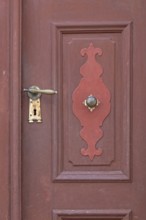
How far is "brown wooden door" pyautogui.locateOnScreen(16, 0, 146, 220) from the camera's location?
2.39 meters

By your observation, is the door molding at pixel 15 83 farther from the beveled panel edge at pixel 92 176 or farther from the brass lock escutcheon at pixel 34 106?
the beveled panel edge at pixel 92 176

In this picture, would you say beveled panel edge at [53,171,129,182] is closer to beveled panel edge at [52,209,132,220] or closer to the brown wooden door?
the brown wooden door

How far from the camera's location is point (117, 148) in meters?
2.40

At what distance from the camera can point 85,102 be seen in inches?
94.6

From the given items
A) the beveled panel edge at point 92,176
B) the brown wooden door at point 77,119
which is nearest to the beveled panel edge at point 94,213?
the brown wooden door at point 77,119

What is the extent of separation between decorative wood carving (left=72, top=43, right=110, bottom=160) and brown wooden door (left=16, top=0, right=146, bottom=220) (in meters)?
0.02

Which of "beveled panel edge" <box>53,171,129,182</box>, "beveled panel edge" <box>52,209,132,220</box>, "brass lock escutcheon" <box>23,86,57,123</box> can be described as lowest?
"beveled panel edge" <box>52,209,132,220</box>

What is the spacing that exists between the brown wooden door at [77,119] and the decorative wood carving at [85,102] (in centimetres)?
2

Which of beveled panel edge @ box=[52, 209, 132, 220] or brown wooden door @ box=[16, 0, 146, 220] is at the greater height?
brown wooden door @ box=[16, 0, 146, 220]

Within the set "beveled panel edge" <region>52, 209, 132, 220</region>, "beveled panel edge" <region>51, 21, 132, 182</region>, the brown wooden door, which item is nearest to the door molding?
the brown wooden door

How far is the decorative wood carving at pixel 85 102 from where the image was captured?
2.40m

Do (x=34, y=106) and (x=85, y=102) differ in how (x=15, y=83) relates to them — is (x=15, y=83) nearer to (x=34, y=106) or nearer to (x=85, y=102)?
(x=34, y=106)

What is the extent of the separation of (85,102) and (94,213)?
52cm

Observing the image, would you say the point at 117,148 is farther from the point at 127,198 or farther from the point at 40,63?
the point at 40,63
